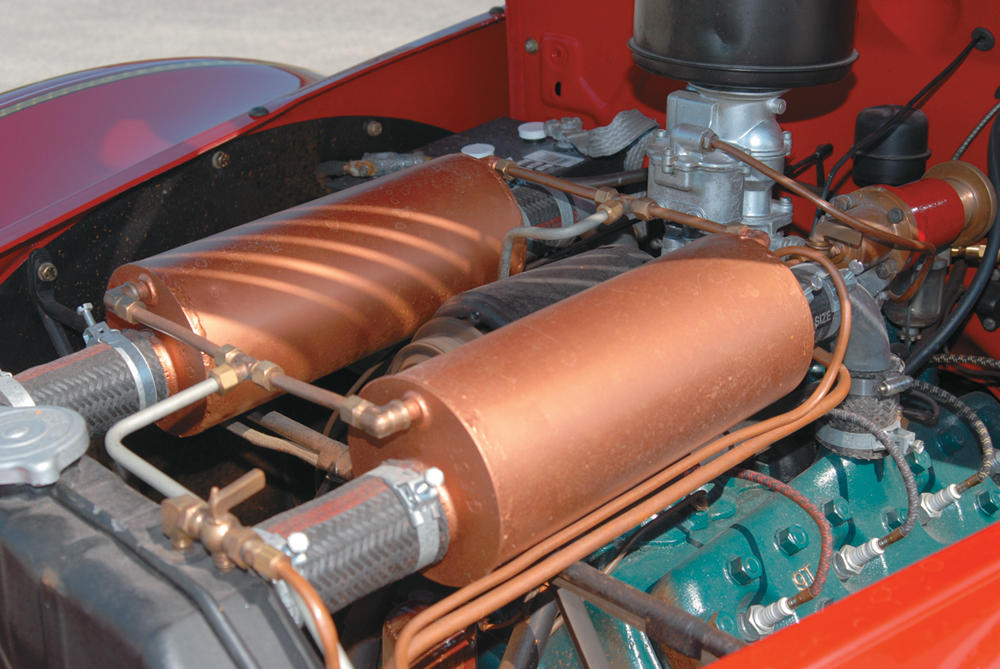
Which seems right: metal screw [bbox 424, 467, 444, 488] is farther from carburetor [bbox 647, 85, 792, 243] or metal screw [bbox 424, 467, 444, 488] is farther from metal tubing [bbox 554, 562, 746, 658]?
carburetor [bbox 647, 85, 792, 243]

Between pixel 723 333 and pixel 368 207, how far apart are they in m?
0.58

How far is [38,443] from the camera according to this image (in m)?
0.85

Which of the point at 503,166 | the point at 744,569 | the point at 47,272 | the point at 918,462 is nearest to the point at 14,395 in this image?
the point at 47,272

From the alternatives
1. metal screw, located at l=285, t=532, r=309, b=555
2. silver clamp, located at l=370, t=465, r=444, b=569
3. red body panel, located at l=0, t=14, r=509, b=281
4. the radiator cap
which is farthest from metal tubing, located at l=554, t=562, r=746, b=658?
red body panel, located at l=0, t=14, r=509, b=281

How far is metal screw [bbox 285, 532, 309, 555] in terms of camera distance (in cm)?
77

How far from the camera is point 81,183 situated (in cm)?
190

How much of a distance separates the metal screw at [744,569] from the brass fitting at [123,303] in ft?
2.81

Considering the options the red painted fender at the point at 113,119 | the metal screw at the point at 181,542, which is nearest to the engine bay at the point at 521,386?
the metal screw at the point at 181,542

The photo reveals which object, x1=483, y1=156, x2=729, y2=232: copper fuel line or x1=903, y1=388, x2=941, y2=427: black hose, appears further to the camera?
x1=903, y1=388, x2=941, y2=427: black hose

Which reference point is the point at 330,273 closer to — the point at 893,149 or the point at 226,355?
the point at 226,355

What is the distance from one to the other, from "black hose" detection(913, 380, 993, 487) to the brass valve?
1.06 meters

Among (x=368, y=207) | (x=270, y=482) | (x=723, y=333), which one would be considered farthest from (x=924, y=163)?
(x=270, y=482)

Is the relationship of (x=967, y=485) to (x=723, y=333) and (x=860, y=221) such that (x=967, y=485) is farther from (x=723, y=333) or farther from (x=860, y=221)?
(x=723, y=333)

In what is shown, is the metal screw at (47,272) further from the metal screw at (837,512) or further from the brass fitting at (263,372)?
the metal screw at (837,512)
